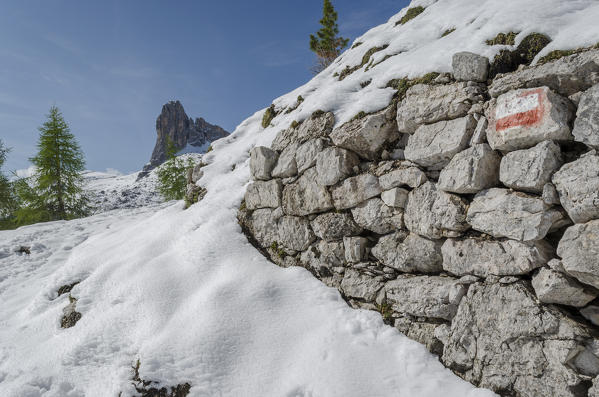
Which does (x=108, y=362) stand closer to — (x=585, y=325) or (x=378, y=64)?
(x=585, y=325)

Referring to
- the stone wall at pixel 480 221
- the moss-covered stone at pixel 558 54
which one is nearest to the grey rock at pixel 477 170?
the stone wall at pixel 480 221

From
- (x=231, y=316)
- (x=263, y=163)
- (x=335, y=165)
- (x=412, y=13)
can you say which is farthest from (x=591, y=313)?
(x=412, y=13)

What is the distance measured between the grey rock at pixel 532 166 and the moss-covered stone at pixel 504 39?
2071 millimetres

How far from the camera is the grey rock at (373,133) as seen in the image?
5285 mm

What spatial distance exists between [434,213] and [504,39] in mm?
2954

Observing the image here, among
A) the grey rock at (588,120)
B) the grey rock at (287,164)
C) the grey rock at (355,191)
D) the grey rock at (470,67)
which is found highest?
the grey rock at (470,67)

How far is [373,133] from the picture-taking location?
5297 mm

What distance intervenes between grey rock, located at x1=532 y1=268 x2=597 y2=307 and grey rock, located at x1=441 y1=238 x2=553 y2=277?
18 centimetres

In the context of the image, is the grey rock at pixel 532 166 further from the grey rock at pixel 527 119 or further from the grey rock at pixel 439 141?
the grey rock at pixel 439 141

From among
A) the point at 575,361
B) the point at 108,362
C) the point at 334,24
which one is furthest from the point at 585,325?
the point at 334,24

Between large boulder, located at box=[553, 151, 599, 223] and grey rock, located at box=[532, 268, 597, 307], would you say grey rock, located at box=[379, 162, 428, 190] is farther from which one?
grey rock, located at box=[532, 268, 597, 307]

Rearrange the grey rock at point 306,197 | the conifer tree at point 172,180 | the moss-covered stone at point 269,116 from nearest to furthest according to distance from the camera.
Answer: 1. the grey rock at point 306,197
2. the moss-covered stone at point 269,116
3. the conifer tree at point 172,180

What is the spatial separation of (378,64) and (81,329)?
8.19 metres

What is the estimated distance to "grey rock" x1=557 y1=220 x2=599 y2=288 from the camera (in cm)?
289
